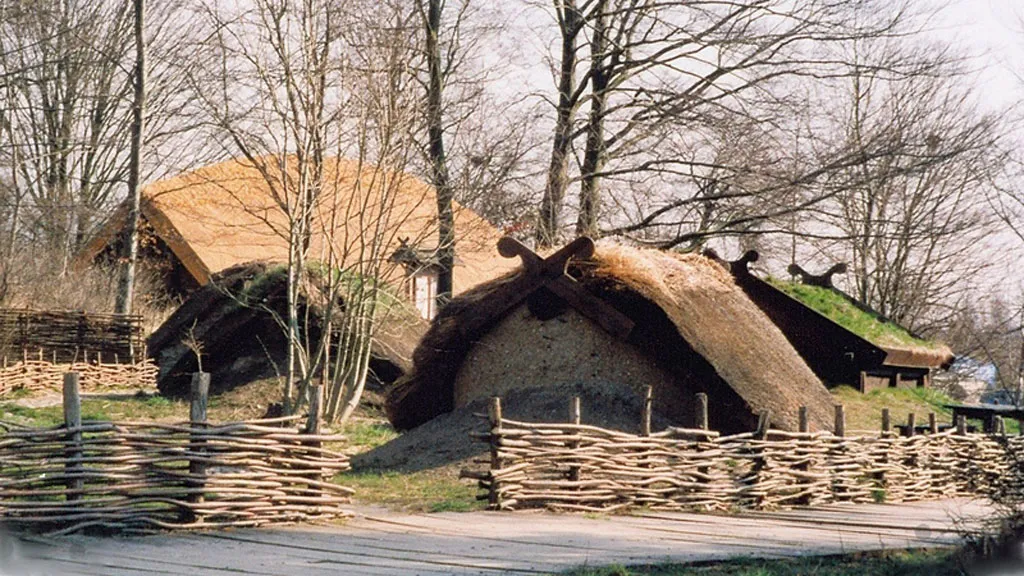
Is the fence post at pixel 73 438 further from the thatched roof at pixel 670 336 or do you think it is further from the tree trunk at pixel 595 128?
the tree trunk at pixel 595 128

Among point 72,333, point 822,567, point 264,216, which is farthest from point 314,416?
point 72,333

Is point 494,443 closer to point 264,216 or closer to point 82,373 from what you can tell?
point 264,216

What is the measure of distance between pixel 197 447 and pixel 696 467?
4390 mm

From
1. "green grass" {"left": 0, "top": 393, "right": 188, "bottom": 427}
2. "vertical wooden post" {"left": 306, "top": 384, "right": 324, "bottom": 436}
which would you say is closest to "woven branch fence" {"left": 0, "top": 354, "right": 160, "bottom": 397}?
"green grass" {"left": 0, "top": 393, "right": 188, "bottom": 427}

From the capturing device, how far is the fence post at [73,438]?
7910 mm

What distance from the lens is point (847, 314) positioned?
22.4 metres

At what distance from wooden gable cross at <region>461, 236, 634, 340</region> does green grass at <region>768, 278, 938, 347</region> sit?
868cm

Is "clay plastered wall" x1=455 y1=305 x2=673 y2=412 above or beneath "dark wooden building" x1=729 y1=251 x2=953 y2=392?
beneath

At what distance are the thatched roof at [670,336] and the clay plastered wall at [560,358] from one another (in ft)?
0.39

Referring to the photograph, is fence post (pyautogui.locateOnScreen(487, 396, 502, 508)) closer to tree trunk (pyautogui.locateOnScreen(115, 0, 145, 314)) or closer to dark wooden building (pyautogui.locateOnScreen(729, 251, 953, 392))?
dark wooden building (pyautogui.locateOnScreen(729, 251, 953, 392))

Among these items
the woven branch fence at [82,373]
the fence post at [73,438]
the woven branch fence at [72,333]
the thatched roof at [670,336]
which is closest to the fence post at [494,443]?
the fence post at [73,438]

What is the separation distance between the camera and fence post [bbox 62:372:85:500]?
7910mm

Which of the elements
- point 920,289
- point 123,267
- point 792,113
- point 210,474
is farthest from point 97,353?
point 920,289

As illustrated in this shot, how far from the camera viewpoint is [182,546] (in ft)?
24.7
